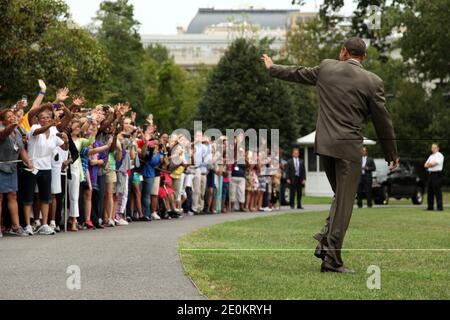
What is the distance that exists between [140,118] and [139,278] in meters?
74.6

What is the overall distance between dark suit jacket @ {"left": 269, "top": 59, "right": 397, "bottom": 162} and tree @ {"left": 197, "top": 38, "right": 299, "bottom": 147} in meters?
54.0

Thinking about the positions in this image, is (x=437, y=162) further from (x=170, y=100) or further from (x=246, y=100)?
(x=170, y=100)

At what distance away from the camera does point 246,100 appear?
2616 inches

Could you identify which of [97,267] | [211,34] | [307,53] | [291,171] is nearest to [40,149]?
[97,267]

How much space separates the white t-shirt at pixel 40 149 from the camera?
18297mm

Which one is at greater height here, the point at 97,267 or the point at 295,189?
the point at 97,267

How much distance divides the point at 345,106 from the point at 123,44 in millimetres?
72341

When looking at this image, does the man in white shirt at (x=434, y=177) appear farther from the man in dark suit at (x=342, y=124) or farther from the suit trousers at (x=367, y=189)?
the man in dark suit at (x=342, y=124)

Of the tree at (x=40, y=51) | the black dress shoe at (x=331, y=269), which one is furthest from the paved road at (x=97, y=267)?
the tree at (x=40, y=51)

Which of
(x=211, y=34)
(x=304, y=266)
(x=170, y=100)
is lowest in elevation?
(x=304, y=266)

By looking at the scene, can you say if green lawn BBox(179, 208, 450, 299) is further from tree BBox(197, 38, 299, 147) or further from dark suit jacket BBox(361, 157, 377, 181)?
tree BBox(197, 38, 299, 147)

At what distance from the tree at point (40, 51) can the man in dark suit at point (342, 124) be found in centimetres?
2287
